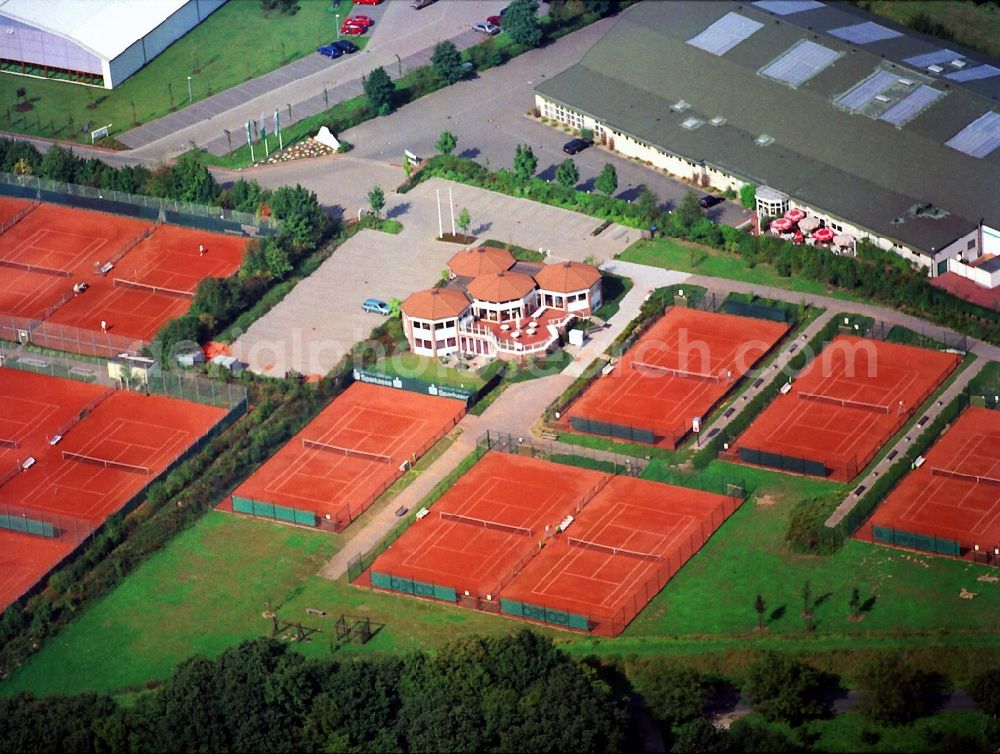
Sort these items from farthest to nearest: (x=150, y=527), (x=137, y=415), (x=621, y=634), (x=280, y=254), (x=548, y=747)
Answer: (x=280, y=254), (x=137, y=415), (x=150, y=527), (x=621, y=634), (x=548, y=747)

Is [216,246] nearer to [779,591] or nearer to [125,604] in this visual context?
[125,604]

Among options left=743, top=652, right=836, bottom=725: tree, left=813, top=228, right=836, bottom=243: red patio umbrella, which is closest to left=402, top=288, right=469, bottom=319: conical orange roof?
left=813, top=228, right=836, bottom=243: red patio umbrella

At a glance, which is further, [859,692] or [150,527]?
[150,527]

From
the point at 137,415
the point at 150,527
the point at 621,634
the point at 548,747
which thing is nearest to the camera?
the point at 548,747

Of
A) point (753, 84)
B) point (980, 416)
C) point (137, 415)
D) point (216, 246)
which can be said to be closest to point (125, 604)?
point (137, 415)

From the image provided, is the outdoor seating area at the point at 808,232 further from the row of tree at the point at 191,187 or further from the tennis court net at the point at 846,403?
the row of tree at the point at 191,187

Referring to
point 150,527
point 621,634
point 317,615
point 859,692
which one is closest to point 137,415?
point 150,527

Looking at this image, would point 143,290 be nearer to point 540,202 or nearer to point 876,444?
point 540,202
